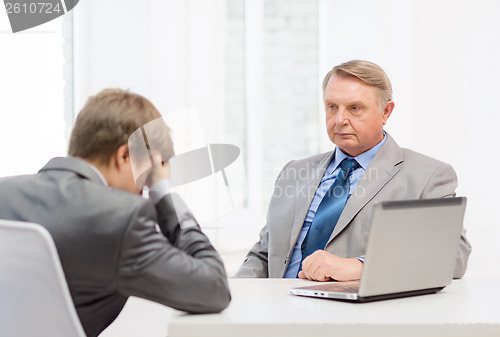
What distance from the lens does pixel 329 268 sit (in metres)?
1.62

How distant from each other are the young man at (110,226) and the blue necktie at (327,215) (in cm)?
79

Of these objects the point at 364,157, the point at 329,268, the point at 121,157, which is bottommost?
the point at 329,268

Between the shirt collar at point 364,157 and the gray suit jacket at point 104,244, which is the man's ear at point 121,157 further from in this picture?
the shirt collar at point 364,157

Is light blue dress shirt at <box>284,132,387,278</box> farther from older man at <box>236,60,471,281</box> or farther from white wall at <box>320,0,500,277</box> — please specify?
white wall at <box>320,0,500,277</box>

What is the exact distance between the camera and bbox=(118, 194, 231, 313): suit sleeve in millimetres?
1093

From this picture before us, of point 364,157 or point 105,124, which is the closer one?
point 105,124

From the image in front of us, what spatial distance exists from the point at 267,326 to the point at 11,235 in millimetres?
479

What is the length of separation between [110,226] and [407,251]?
0.62m

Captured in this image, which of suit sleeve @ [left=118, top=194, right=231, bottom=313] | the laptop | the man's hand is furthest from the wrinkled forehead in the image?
suit sleeve @ [left=118, top=194, right=231, bottom=313]

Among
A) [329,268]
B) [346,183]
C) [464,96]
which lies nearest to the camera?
[329,268]

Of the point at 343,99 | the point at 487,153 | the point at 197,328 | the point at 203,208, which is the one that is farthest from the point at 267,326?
the point at 487,153

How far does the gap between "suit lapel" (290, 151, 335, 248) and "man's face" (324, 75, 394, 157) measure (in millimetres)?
132

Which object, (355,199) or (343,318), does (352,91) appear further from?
(343,318)

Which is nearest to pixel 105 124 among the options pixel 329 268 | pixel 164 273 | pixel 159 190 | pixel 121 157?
pixel 121 157
